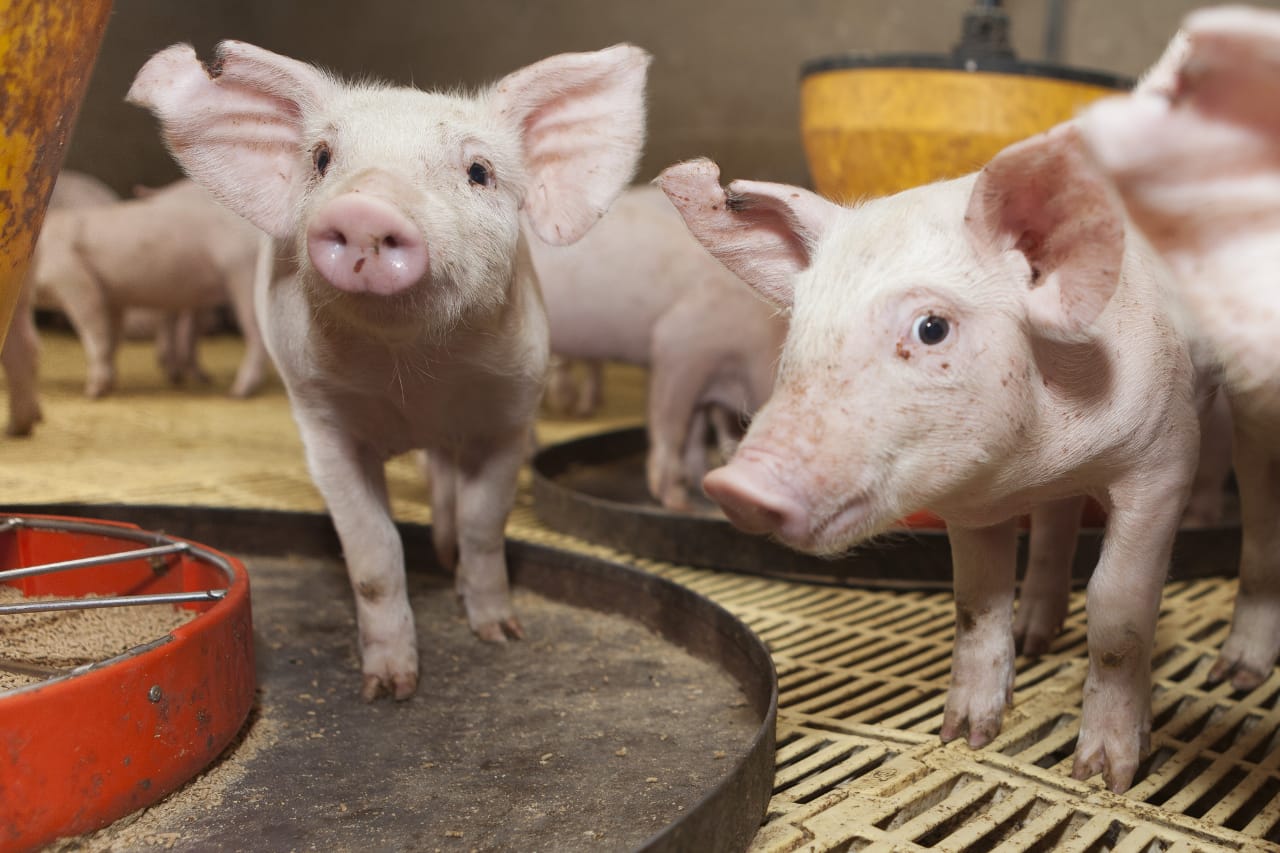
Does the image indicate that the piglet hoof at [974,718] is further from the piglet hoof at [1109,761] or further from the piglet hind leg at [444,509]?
the piglet hind leg at [444,509]

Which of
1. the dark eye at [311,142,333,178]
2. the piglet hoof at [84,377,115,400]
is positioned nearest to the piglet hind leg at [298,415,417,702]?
the dark eye at [311,142,333,178]

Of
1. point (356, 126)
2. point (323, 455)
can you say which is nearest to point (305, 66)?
point (356, 126)

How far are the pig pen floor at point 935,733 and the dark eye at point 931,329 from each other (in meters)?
0.68

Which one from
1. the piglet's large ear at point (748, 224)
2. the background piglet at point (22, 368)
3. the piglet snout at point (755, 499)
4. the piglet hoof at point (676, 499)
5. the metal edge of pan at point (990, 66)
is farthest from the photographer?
the background piglet at point (22, 368)

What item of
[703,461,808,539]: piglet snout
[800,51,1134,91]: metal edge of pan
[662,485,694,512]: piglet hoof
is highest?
[800,51,1134,91]: metal edge of pan

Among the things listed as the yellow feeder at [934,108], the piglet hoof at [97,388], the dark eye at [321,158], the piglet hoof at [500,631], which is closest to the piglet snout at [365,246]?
the dark eye at [321,158]

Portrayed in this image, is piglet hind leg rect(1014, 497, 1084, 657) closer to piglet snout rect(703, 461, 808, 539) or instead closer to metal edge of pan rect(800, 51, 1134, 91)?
piglet snout rect(703, 461, 808, 539)

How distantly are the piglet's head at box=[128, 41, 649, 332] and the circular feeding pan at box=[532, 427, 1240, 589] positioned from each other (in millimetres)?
1100

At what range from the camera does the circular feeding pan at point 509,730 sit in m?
1.67

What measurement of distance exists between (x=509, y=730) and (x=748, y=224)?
935 mm

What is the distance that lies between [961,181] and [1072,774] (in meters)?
0.92

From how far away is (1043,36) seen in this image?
5.82 metres

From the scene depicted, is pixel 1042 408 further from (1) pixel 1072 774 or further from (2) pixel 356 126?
(2) pixel 356 126

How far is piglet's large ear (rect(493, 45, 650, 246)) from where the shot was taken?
2150 millimetres
